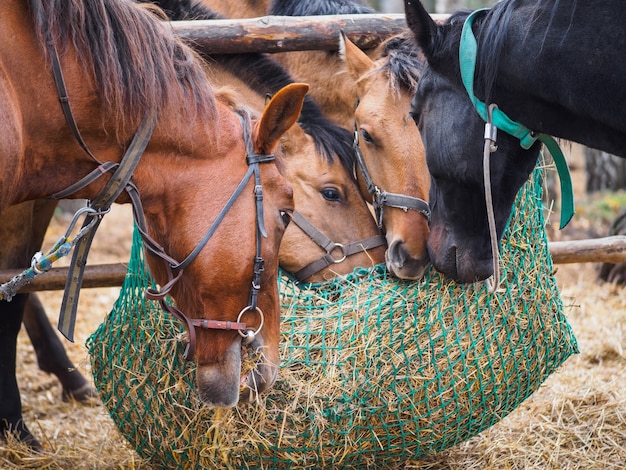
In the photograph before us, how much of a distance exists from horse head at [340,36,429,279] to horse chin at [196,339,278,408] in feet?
2.97

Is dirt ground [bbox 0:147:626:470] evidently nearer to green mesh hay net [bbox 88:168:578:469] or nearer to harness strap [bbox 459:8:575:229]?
green mesh hay net [bbox 88:168:578:469]

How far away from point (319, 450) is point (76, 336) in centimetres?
348

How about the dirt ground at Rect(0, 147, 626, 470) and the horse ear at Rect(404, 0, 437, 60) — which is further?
the dirt ground at Rect(0, 147, 626, 470)

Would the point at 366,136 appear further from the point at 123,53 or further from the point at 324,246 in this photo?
the point at 123,53

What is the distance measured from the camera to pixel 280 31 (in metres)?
3.47

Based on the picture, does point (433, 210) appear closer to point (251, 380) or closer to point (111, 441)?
point (251, 380)

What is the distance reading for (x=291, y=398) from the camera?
102 inches

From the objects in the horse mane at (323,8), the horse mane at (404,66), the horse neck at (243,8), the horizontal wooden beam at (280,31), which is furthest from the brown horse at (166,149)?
the horse neck at (243,8)

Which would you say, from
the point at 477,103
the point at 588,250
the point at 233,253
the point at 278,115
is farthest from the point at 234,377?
the point at 588,250

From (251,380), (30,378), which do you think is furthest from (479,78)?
(30,378)

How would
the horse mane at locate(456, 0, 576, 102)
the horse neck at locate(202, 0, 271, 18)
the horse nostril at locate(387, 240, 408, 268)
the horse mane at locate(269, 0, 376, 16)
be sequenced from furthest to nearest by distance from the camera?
the horse neck at locate(202, 0, 271, 18) → the horse mane at locate(269, 0, 376, 16) → the horse nostril at locate(387, 240, 408, 268) → the horse mane at locate(456, 0, 576, 102)

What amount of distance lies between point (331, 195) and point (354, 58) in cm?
71

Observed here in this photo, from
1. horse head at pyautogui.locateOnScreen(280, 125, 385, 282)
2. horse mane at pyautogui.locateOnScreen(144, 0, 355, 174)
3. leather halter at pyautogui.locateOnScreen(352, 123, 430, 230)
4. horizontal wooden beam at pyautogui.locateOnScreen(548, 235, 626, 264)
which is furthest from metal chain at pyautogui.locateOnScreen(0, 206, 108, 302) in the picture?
horizontal wooden beam at pyautogui.locateOnScreen(548, 235, 626, 264)

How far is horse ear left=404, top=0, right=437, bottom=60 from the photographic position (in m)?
2.54
